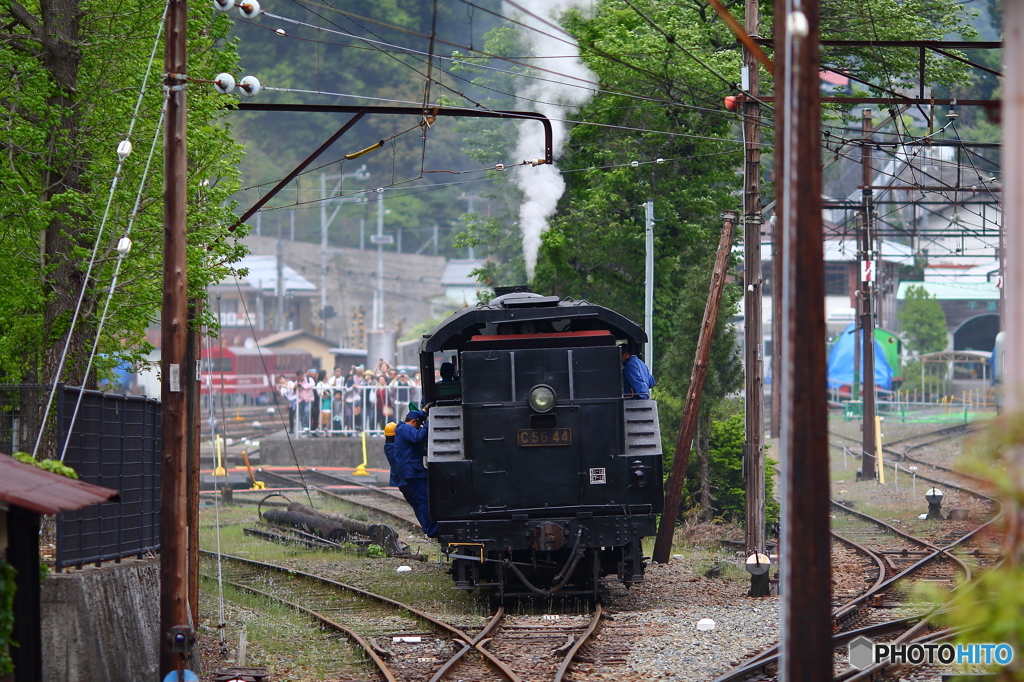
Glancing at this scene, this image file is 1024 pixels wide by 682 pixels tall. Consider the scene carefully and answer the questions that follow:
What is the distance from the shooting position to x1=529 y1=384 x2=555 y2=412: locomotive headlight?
1298 cm

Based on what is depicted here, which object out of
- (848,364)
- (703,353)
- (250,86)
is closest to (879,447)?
(703,353)

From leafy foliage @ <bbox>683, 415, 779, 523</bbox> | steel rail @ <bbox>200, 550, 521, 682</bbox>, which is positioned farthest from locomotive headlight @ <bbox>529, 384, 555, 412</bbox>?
leafy foliage @ <bbox>683, 415, 779, 523</bbox>

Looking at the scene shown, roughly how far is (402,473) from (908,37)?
1966 cm

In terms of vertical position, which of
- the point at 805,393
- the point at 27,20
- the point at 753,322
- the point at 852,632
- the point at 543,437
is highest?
the point at 27,20

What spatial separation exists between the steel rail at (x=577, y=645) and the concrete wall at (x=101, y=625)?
413 centimetres

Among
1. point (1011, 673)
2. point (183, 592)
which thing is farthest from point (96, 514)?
point (1011, 673)

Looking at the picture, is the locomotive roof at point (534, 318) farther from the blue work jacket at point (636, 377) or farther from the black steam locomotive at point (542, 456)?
the blue work jacket at point (636, 377)

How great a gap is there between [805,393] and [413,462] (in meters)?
8.50

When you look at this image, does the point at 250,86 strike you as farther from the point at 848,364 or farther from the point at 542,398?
the point at 848,364

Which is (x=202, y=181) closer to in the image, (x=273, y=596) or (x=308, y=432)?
(x=273, y=596)

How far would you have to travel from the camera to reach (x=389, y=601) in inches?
577

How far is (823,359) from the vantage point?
6449 millimetres

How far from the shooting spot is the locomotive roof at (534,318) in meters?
13.4

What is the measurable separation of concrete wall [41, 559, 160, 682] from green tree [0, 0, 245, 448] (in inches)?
118
